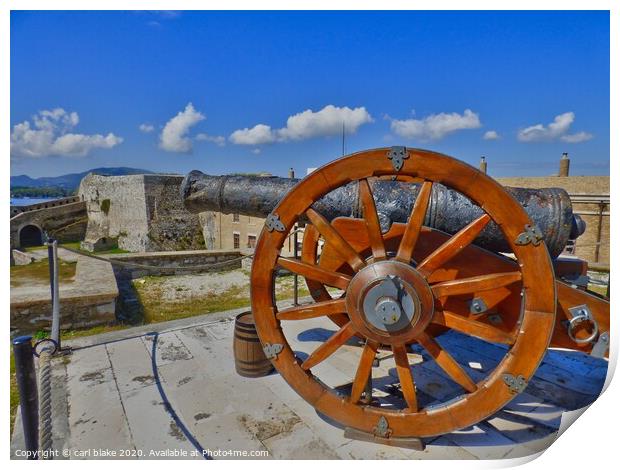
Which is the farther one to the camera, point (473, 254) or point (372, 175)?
point (473, 254)

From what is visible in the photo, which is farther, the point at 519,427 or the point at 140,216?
the point at 140,216

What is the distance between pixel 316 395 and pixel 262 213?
1498 mm

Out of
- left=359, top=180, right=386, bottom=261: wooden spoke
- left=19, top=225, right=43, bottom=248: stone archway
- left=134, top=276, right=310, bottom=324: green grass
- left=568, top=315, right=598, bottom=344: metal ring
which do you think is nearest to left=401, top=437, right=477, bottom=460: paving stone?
left=568, top=315, right=598, bottom=344: metal ring

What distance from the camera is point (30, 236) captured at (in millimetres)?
29516

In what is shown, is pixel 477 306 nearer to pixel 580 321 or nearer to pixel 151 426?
pixel 580 321

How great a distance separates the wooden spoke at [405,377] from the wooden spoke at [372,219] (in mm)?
585

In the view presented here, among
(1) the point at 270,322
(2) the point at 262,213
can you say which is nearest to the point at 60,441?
(1) the point at 270,322

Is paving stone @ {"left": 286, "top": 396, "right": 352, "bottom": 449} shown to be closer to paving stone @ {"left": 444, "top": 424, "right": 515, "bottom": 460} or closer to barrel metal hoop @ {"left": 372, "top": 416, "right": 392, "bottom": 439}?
barrel metal hoop @ {"left": 372, "top": 416, "right": 392, "bottom": 439}

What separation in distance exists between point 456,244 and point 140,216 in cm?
2263

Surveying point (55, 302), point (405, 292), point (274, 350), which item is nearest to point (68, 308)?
point (55, 302)

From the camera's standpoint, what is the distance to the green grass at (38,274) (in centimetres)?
809

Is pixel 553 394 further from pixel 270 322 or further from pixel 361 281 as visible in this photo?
pixel 270 322

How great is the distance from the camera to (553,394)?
10.2 feet

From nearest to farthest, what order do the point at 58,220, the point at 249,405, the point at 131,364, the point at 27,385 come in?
the point at 27,385, the point at 249,405, the point at 131,364, the point at 58,220
